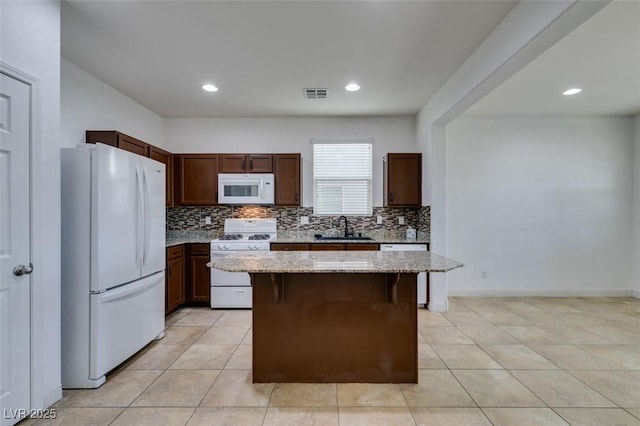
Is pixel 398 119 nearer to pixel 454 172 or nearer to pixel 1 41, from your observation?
pixel 454 172

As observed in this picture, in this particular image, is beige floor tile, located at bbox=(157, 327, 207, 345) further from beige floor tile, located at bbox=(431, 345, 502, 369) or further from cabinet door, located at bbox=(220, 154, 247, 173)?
beige floor tile, located at bbox=(431, 345, 502, 369)

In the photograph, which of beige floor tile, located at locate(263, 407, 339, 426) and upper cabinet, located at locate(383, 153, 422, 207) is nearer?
beige floor tile, located at locate(263, 407, 339, 426)

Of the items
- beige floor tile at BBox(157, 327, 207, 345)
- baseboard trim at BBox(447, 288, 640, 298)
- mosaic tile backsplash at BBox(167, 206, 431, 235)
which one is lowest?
beige floor tile at BBox(157, 327, 207, 345)

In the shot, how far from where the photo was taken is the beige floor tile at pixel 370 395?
210cm

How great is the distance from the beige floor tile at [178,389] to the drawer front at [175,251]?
1.60 metres

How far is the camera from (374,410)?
2.03 meters

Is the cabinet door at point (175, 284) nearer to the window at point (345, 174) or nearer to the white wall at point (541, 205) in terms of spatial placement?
the window at point (345, 174)

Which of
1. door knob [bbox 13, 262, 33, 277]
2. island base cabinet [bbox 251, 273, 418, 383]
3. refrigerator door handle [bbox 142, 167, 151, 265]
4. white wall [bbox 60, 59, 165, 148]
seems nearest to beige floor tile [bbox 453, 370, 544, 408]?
island base cabinet [bbox 251, 273, 418, 383]

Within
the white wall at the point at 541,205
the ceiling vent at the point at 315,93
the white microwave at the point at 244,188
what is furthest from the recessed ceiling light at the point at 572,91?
the white microwave at the point at 244,188

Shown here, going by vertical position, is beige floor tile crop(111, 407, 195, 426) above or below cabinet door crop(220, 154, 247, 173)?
below

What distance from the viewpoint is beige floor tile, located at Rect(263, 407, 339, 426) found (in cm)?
191

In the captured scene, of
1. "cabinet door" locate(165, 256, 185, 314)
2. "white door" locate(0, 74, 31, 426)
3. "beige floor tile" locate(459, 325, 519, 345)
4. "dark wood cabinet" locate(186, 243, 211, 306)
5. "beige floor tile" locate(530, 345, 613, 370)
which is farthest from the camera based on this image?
"dark wood cabinet" locate(186, 243, 211, 306)

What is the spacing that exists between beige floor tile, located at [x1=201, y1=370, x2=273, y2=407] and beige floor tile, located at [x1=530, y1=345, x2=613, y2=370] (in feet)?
8.15

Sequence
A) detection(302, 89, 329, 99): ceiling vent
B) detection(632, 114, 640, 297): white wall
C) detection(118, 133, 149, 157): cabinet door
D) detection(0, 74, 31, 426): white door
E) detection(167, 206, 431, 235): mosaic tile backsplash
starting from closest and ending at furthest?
detection(0, 74, 31, 426): white door < detection(118, 133, 149, 157): cabinet door < detection(302, 89, 329, 99): ceiling vent < detection(632, 114, 640, 297): white wall < detection(167, 206, 431, 235): mosaic tile backsplash
